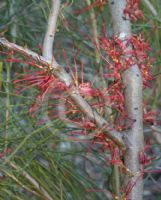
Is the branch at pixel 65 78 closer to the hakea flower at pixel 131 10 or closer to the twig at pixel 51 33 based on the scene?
the twig at pixel 51 33

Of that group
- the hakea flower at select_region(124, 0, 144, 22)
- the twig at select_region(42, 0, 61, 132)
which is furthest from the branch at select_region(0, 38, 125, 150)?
the hakea flower at select_region(124, 0, 144, 22)

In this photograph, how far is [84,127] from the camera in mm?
936

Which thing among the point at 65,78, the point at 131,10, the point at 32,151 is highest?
the point at 131,10

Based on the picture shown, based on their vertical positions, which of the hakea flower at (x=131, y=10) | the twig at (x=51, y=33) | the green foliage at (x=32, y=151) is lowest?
the green foliage at (x=32, y=151)

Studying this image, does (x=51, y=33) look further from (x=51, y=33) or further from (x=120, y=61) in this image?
(x=120, y=61)

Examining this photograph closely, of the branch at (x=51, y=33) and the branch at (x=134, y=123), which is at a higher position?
the branch at (x=51, y=33)

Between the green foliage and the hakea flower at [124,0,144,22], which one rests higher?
the hakea flower at [124,0,144,22]

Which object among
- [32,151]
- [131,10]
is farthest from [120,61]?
[32,151]

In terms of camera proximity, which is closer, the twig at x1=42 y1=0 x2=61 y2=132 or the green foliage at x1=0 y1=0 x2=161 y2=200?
the twig at x1=42 y1=0 x2=61 y2=132

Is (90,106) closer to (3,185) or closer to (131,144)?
(131,144)

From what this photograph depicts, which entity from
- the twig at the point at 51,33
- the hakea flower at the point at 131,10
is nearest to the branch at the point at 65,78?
the twig at the point at 51,33

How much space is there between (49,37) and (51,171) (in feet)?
1.31

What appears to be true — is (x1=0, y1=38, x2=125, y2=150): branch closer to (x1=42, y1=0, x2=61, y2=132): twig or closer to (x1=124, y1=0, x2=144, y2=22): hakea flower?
(x1=42, y1=0, x2=61, y2=132): twig

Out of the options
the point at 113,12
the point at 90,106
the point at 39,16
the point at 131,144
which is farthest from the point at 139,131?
the point at 39,16
